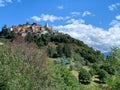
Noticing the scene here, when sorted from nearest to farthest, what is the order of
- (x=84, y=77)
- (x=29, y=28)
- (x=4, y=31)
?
(x=84, y=77), (x=4, y=31), (x=29, y=28)

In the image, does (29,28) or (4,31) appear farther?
(29,28)

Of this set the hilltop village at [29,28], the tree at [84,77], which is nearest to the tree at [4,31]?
the hilltop village at [29,28]


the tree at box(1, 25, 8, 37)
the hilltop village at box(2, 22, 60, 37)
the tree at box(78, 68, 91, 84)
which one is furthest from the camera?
the hilltop village at box(2, 22, 60, 37)

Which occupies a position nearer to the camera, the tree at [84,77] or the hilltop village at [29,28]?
the tree at [84,77]

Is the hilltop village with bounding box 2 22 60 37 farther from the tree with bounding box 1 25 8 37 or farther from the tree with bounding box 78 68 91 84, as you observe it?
the tree with bounding box 78 68 91 84

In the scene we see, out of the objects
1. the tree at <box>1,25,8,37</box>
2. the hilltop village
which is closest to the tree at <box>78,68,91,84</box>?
the tree at <box>1,25,8,37</box>

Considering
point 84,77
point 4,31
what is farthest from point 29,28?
point 84,77

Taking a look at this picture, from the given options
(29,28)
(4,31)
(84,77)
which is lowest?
(84,77)

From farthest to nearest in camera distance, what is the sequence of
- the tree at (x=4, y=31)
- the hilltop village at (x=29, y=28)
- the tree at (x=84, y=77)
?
the hilltop village at (x=29, y=28)
the tree at (x=4, y=31)
the tree at (x=84, y=77)

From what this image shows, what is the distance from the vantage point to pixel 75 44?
439 ft

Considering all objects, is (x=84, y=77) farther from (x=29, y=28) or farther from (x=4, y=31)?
(x=29, y=28)

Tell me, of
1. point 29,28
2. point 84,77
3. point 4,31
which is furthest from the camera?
point 29,28

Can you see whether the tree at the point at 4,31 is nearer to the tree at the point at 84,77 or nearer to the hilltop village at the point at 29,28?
the hilltop village at the point at 29,28

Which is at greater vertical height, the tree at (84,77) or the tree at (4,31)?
the tree at (4,31)
